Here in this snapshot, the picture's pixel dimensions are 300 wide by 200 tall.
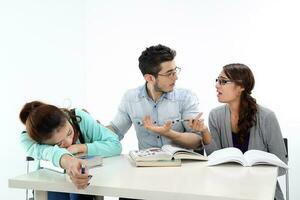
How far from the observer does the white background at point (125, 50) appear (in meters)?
2.64

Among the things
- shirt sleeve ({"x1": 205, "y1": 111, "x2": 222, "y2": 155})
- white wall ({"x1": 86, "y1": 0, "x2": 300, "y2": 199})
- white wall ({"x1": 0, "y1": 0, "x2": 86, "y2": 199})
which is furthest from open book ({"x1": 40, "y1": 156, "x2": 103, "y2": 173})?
white wall ({"x1": 86, "y1": 0, "x2": 300, "y2": 199})

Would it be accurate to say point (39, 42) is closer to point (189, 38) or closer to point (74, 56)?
point (74, 56)

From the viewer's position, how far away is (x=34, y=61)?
9.26 ft

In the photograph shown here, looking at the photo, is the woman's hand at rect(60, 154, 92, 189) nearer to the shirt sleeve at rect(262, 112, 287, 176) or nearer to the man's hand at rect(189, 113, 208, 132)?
the man's hand at rect(189, 113, 208, 132)

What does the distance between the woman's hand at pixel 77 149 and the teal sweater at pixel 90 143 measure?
0.9 inches

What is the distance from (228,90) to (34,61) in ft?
5.28

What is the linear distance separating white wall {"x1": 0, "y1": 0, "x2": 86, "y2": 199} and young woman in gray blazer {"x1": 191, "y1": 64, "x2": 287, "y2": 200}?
4.81 feet

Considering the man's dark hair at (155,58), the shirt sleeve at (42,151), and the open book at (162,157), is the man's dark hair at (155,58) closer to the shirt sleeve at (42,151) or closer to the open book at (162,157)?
the open book at (162,157)

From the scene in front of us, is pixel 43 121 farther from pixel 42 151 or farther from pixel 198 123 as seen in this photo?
pixel 198 123

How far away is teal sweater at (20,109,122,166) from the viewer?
145 cm

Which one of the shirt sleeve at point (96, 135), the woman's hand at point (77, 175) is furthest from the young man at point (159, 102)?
the woman's hand at point (77, 175)

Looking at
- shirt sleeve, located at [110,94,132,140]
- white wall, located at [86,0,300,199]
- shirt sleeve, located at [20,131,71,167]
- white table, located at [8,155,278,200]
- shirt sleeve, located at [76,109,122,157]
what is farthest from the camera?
white wall, located at [86,0,300,199]

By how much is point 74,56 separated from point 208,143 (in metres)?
1.84

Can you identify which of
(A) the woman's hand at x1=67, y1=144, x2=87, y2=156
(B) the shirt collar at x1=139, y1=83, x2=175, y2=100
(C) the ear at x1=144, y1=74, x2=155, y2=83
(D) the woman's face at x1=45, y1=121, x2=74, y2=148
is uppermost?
(C) the ear at x1=144, y1=74, x2=155, y2=83
